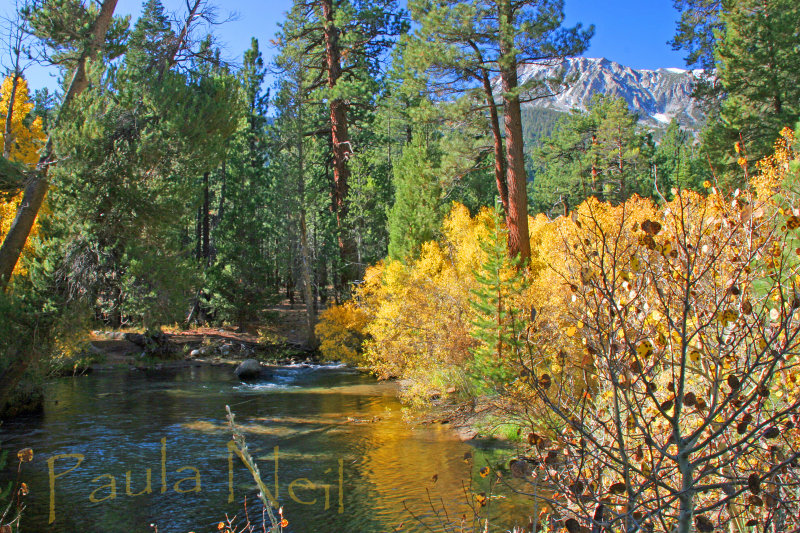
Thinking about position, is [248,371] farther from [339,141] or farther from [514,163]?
[339,141]

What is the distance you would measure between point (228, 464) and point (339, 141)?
2037 centimetres

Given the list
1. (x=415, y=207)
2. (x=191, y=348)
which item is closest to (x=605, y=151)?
(x=415, y=207)

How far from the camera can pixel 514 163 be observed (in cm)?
1462

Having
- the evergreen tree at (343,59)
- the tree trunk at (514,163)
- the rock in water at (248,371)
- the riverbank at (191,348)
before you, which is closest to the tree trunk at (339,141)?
the evergreen tree at (343,59)

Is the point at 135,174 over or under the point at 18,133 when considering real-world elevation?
under

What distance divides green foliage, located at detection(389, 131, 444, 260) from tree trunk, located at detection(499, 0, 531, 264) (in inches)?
318

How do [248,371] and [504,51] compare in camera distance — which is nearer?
[504,51]

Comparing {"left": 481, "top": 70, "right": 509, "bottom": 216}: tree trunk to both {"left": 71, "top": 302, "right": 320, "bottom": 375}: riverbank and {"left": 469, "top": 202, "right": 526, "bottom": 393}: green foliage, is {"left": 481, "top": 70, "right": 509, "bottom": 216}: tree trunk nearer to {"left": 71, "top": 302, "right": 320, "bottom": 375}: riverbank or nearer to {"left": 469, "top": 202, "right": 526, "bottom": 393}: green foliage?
{"left": 469, "top": 202, "right": 526, "bottom": 393}: green foliage

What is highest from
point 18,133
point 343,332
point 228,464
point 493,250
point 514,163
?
point 18,133

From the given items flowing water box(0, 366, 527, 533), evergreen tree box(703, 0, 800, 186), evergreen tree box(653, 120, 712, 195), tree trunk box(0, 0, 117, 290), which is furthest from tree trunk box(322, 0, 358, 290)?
evergreen tree box(653, 120, 712, 195)

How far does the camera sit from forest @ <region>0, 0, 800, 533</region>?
215 centimetres

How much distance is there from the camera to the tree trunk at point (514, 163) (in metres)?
13.8

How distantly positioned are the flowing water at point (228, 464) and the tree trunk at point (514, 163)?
5537 mm

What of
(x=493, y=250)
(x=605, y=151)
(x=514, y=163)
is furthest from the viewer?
(x=605, y=151)
